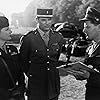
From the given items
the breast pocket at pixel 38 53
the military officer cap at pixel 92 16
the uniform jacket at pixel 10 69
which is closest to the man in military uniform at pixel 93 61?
the military officer cap at pixel 92 16

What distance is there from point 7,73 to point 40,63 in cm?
108

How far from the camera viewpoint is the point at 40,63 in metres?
4.25

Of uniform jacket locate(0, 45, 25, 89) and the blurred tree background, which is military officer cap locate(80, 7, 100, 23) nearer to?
uniform jacket locate(0, 45, 25, 89)

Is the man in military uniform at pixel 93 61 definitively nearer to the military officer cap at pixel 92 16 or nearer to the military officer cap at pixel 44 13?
Answer: the military officer cap at pixel 92 16

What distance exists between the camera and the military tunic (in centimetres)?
320

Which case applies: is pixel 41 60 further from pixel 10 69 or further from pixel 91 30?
→ pixel 91 30

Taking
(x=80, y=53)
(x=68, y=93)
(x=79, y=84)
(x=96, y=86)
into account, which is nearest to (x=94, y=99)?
(x=96, y=86)

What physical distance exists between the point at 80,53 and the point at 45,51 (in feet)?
32.2

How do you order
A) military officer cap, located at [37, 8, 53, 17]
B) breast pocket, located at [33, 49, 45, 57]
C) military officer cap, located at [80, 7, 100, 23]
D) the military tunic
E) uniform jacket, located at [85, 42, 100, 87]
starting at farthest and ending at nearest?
military officer cap, located at [37, 8, 53, 17] → breast pocket, located at [33, 49, 45, 57] → military officer cap, located at [80, 7, 100, 23] → uniform jacket, located at [85, 42, 100, 87] → the military tunic

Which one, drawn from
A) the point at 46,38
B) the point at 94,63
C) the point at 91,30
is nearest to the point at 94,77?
the point at 94,63

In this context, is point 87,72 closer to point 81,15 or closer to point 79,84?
point 79,84

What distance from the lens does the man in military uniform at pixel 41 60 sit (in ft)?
13.9

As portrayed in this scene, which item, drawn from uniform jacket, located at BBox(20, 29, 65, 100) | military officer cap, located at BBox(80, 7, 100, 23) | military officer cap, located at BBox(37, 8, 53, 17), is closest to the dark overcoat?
military officer cap, located at BBox(80, 7, 100, 23)

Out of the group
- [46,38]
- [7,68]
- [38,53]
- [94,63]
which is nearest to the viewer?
[7,68]
